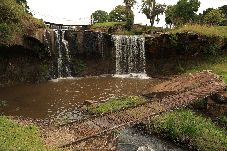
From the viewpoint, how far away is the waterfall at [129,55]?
30688 mm

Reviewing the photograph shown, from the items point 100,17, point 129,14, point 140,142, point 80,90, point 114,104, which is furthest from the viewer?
point 100,17

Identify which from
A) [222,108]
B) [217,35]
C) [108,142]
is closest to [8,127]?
[108,142]

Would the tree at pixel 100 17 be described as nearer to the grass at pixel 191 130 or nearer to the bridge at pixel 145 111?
the bridge at pixel 145 111

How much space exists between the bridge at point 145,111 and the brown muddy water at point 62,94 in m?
3.07

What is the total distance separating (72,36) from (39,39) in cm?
399

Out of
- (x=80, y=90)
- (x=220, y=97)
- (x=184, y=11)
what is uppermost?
(x=184, y=11)

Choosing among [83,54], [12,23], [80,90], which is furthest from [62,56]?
[80,90]

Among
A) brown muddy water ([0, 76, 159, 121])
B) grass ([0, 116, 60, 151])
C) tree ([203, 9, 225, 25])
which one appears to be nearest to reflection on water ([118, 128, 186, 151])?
grass ([0, 116, 60, 151])

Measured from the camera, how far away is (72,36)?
99.4 ft

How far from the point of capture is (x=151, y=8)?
141ft

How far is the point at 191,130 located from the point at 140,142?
7.09 ft

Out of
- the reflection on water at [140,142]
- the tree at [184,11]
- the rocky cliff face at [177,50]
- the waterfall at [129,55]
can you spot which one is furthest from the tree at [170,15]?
the reflection on water at [140,142]

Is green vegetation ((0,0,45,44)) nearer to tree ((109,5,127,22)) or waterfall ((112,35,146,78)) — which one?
waterfall ((112,35,146,78))

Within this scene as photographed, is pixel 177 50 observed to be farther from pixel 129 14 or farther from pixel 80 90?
pixel 129 14
